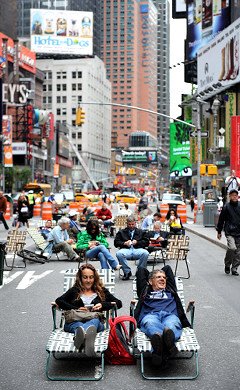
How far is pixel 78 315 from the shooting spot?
8203mm

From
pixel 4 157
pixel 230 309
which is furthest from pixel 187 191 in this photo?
pixel 230 309

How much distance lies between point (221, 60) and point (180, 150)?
11.0m

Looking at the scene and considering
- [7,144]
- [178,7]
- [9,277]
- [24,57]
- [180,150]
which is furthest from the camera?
[24,57]

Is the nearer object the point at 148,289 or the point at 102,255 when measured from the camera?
the point at 148,289

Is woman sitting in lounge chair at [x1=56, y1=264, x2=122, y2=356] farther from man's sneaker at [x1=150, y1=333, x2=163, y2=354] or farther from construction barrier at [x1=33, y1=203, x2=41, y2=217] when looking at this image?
construction barrier at [x1=33, y1=203, x2=41, y2=217]

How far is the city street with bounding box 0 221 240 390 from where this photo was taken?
7.25m

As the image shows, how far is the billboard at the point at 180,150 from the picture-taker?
76750mm

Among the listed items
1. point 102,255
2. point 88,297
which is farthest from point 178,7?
point 88,297

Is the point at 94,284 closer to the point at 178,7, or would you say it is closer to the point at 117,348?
the point at 117,348

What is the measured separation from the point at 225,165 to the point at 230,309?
60.8m

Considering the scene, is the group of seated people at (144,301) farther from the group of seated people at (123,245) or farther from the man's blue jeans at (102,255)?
the man's blue jeans at (102,255)

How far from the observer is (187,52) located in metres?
93.8

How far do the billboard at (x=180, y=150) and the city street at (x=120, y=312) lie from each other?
58.8 metres

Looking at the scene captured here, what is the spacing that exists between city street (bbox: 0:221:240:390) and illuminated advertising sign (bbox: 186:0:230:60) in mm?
64723
